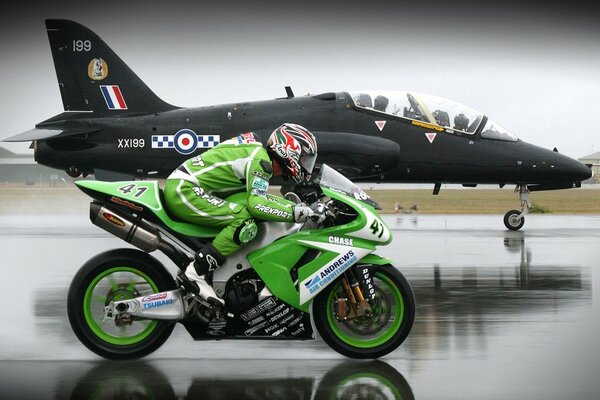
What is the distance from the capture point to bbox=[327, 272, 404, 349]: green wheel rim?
24.1 feet

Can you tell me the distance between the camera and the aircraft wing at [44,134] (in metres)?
22.2

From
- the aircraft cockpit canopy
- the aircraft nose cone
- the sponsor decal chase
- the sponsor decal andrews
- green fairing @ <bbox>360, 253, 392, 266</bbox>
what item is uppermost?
the aircraft cockpit canopy

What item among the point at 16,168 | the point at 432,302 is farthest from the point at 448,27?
the point at 16,168

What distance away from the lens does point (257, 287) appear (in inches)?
288

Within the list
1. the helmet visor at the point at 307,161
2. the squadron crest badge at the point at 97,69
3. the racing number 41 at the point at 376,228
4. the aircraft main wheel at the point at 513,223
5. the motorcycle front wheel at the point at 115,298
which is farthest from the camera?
the squadron crest badge at the point at 97,69

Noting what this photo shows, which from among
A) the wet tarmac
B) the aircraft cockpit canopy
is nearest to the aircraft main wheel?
the aircraft cockpit canopy

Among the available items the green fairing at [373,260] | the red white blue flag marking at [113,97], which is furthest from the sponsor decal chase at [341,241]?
the red white blue flag marking at [113,97]

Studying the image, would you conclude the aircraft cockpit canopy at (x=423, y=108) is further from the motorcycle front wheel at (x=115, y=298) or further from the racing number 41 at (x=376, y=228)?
the motorcycle front wheel at (x=115, y=298)

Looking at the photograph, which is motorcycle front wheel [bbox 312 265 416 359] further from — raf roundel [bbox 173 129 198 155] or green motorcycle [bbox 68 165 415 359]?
raf roundel [bbox 173 129 198 155]

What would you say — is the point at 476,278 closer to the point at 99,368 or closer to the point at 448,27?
the point at 99,368

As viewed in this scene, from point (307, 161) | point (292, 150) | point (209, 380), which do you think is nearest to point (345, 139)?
point (307, 161)

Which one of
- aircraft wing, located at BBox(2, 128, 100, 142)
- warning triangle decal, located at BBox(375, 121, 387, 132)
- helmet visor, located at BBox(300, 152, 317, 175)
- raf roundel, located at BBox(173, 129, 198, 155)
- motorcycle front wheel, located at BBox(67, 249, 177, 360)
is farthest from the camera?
raf roundel, located at BBox(173, 129, 198, 155)

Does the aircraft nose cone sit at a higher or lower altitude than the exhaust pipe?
higher

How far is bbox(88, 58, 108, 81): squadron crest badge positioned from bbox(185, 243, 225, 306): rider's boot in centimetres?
1764
